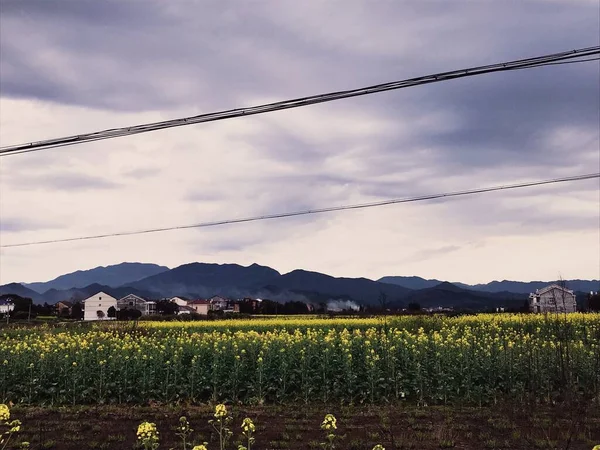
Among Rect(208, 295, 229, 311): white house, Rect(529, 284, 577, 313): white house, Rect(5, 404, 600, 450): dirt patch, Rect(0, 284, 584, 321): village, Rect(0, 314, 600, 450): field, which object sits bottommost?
Rect(5, 404, 600, 450): dirt patch

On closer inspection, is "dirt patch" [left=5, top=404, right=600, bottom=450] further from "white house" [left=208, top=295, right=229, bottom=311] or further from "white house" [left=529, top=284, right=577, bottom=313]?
"white house" [left=208, top=295, right=229, bottom=311]

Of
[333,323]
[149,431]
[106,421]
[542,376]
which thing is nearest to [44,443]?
[106,421]

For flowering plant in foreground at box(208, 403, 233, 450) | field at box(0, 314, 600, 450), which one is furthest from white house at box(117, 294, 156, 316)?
flowering plant in foreground at box(208, 403, 233, 450)

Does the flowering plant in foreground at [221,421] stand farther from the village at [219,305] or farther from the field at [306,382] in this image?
the village at [219,305]

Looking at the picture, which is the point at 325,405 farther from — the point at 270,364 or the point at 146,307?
the point at 146,307

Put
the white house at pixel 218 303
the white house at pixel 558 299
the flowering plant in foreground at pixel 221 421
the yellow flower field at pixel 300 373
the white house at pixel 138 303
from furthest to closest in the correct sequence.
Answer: the white house at pixel 218 303 → the white house at pixel 138 303 → the yellow flower field at pixel 300 373 → the white house at pixel 558 299 → the flowering plant in foreground at pixel 221 421

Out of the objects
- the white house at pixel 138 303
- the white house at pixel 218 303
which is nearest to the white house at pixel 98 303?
the white house at pixel 138 303

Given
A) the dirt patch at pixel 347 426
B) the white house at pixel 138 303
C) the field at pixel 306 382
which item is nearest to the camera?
the dirt patch at pixel 347 426

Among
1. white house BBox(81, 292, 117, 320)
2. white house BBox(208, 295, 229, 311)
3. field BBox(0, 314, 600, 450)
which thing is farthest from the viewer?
white house BBox(208, 295, 229, 311)

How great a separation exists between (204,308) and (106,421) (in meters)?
111

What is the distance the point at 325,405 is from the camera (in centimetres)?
1112

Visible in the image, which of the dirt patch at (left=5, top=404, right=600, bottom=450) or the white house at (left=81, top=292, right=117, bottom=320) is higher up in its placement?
the white house at (left=81, top=292, right=117, bottom=320)

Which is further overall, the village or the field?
the village

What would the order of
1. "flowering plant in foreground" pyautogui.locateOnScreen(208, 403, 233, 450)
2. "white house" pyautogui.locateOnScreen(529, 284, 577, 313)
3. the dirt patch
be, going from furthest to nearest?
"white house" pyautogui.locateOnScreen(529, 284, 577, 313), the dirt patch, "flowering plant in foreground" pyautogui.locateOnScreen(208, 403, 233, 450)
